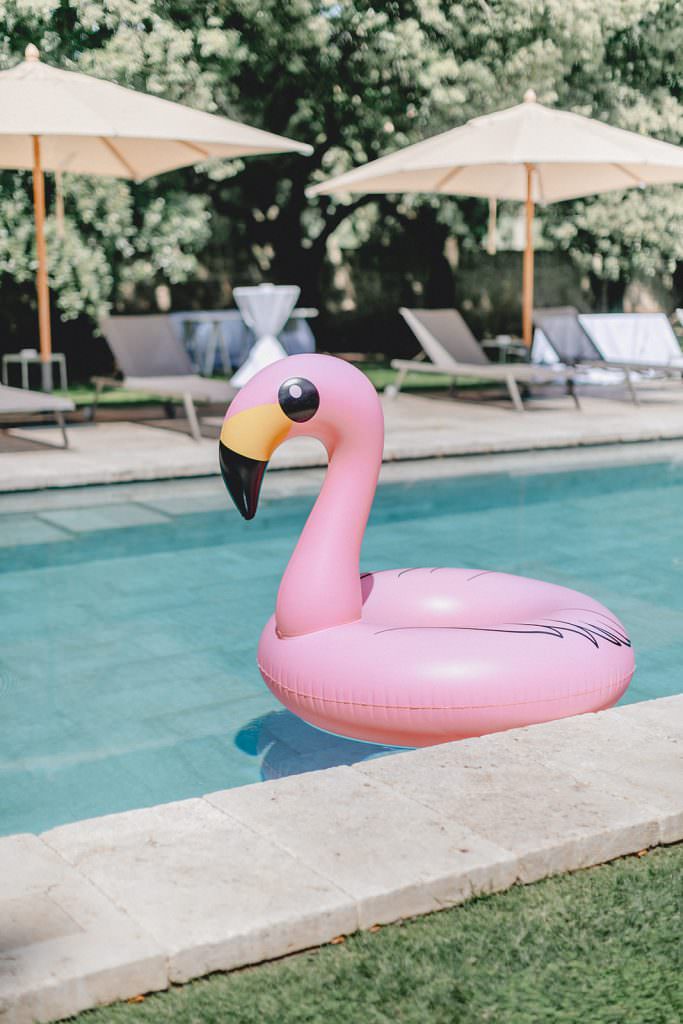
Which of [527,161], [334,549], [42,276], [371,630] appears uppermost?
[527,161]

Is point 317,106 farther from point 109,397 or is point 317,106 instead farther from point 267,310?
point 109,397

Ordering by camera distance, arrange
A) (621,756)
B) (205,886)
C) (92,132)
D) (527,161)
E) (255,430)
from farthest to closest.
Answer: (527,161) → (92,132) → (255,430) → (621,756) → (205,886)

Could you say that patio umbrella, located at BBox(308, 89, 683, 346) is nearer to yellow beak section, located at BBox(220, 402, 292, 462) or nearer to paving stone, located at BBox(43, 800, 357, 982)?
yellow beak section, located at BBox(220, 402, 292, 462)

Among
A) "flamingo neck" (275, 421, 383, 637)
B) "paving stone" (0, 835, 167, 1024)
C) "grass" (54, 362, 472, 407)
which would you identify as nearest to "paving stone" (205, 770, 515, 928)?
"paving stone" (0, 835, 167, 1024)

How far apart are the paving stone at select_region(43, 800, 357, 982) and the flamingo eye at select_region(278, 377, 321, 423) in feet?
4.84

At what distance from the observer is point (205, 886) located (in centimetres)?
273

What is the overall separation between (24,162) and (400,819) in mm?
10093

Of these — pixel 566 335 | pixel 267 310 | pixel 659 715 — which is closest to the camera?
pixel 659 715

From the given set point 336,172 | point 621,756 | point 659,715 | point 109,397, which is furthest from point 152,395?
point 621,756

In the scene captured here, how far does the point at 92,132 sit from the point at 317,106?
5.38 m

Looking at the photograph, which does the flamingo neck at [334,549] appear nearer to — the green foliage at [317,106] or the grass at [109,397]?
the grass at [109,397]

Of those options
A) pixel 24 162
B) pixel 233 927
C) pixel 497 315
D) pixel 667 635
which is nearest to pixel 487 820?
pixel 233 927

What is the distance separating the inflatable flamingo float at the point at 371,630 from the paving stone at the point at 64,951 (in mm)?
1493

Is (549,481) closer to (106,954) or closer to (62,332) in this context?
(106,954)
